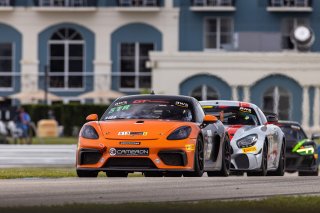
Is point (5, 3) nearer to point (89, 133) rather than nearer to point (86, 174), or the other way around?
point (86, 174)

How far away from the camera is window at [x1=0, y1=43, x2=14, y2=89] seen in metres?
74.8

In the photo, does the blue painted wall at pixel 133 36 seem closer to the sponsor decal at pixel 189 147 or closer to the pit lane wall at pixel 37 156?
the pit lane wall at pixel 37 156

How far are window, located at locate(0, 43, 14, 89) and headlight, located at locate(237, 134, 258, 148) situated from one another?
52644 millimetres

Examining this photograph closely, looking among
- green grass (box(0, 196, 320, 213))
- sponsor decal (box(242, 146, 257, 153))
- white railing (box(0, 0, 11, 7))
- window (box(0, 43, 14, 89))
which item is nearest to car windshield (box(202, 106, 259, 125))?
sponsor decal (box(242, 146, 257, 153))

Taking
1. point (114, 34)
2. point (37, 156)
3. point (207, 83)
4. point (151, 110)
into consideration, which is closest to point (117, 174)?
point (151, 110)

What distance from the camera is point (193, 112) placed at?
66.1 ft

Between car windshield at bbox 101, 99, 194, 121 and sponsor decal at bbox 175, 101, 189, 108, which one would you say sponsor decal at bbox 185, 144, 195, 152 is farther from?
sponsor decal at bbox 175, 101, 189, 108

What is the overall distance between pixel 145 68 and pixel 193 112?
178ft

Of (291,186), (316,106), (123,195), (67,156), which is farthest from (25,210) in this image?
(316,106)

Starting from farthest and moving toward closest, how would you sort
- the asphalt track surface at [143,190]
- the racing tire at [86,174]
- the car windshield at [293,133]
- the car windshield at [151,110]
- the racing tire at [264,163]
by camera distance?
the car windshield at [293,133] → the racing tire at [264,163] → the car windshield at [151,110] → the racing tire at [86,174] → the asphalt track surface at [143,190]

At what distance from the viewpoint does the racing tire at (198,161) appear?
1917 centimetres

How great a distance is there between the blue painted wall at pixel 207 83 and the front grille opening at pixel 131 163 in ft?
166

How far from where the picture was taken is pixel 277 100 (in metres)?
69.6

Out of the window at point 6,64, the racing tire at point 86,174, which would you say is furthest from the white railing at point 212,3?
the racing tire at point 86,174
